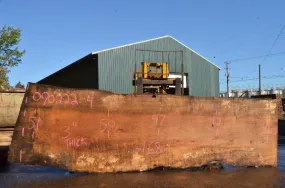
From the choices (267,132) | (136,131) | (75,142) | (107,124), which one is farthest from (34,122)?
(267,132)

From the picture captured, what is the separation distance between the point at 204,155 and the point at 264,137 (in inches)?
58.8

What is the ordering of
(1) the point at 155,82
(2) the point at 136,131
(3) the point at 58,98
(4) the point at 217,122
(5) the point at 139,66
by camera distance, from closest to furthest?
(3) the point at 58,98, (2) the point at 136,131, (4) the point at 217,122, (1) the point at 155,82, (5) the point at 139,66

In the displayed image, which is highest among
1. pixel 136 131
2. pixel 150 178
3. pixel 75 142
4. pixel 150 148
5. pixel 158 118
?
pixel 158 118

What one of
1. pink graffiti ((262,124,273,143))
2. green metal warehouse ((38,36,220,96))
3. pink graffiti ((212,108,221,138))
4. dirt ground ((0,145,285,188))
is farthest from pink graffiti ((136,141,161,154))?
green metal warehouse ((38,36,220,96))

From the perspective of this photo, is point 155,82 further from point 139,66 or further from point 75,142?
point 139,66

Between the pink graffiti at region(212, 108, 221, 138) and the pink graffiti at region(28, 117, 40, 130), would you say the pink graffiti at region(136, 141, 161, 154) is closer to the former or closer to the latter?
the pink graffiti at region(212, 108, 221, 138)

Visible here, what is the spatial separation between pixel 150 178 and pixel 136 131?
3.03 feet

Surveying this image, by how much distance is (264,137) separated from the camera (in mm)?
6637

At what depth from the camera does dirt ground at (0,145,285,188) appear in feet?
17.2

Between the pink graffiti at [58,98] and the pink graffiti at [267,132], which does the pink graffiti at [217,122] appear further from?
the pink graffiti at [58,98]

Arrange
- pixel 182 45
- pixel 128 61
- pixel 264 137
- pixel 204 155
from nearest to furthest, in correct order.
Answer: pixel 204 155 < pixel 264 137 < pixel 128 61 < pixel 182 45

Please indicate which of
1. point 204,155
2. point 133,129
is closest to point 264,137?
point 204,155

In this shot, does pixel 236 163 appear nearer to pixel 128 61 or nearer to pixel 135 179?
pixel 135 179

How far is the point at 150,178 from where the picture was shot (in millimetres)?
5594
